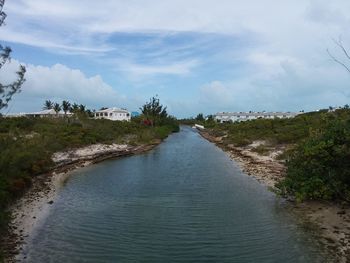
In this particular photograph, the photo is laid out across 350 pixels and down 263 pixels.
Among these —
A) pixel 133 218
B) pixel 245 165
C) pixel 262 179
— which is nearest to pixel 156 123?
pixel 245 165

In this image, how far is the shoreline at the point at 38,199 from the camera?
15.6 metres

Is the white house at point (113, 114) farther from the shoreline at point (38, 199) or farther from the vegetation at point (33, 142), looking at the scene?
the shoreline at point (38, 199)

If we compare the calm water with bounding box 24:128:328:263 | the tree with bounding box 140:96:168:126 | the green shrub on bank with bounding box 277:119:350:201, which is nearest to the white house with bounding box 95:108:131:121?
the tree with bounding box 140:96:168:126

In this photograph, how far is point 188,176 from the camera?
3334 centimetres

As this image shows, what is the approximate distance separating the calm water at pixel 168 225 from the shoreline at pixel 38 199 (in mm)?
510

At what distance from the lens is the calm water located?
14.5 meters

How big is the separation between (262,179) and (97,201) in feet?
42.1

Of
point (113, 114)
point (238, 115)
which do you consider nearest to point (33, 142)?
point (113, 114)

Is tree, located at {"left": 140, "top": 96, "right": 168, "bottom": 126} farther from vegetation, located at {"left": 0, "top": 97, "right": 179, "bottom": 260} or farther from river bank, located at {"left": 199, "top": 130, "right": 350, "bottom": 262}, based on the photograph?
river bank, located at {"left": 199, "top": 130, "right": 350, "bottom": 262}

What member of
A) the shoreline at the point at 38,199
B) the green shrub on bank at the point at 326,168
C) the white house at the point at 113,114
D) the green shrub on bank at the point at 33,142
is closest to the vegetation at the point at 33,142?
the green shrub on bank at the point at 33,142

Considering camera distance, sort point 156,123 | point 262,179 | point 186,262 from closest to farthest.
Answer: point 186,262
point 262,179
point 156,123

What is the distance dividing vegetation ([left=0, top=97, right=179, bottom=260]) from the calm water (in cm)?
263

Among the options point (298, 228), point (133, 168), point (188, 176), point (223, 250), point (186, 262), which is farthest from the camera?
point (133, 168)

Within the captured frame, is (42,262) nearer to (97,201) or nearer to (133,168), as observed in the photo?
(97,201)
